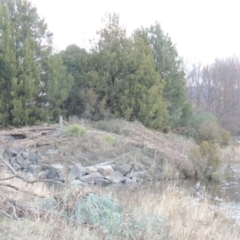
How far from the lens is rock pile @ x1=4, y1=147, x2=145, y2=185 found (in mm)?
13734

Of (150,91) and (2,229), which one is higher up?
(150,91)

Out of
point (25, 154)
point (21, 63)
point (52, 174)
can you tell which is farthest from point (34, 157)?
point (21, 63)

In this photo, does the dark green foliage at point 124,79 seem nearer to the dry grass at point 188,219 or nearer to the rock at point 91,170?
the rock at point 91,170

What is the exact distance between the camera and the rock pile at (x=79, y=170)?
13.7m

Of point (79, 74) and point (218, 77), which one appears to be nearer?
point (79, 74)

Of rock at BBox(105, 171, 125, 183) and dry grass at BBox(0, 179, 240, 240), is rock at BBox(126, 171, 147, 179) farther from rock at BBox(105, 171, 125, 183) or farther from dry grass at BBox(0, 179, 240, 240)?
dry grass at BBox(0, 179, 240, 240)

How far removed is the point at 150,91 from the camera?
72.7ft

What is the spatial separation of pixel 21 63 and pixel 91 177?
8577 millimetres

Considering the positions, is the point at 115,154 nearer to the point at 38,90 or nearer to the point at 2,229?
the point at 38,90

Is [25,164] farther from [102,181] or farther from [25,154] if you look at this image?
[102,181]

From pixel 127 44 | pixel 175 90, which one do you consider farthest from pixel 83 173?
pixel 175 90

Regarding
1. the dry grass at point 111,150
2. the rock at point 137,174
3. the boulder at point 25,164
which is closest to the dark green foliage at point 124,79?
the dry grass at point 111,150

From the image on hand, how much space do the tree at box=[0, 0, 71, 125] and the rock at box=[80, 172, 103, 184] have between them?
6.88 meters

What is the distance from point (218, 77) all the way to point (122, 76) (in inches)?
750
